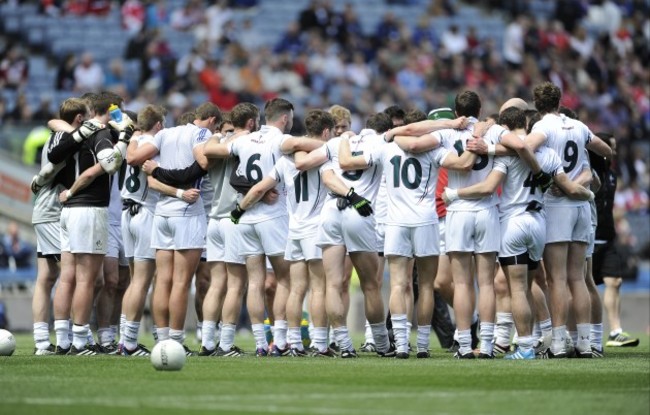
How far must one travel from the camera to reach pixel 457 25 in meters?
35.1

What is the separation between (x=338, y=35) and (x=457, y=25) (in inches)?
139

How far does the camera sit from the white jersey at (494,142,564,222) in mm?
13938

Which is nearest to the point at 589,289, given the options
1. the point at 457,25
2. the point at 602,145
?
the point at 602,145

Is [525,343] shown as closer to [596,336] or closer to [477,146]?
[596,336]

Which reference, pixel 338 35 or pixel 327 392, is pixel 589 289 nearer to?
pixel 327 392

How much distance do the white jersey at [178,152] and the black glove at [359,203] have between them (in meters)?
1.84

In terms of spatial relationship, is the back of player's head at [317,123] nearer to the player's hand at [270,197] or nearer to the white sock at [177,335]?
the player's hand at [270,197]

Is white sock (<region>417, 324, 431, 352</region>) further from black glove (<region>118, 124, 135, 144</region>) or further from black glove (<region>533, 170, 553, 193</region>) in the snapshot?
black glove (<region>118, 124, 135, 144</region>)

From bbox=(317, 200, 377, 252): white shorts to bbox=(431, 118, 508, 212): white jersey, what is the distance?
83 centimetres

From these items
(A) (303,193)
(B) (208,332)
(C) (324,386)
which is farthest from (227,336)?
(C) (324,386)

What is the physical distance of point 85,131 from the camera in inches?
579

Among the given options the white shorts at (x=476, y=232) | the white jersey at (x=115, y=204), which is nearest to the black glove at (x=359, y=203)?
the white shorts at (x=476, y=232)

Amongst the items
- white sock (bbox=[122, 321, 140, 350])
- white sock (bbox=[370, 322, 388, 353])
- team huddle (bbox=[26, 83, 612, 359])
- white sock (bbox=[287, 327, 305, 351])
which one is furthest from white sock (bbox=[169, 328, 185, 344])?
white sock (bbox=[370, 322, 388, 353])

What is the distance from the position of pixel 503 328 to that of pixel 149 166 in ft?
13.2
